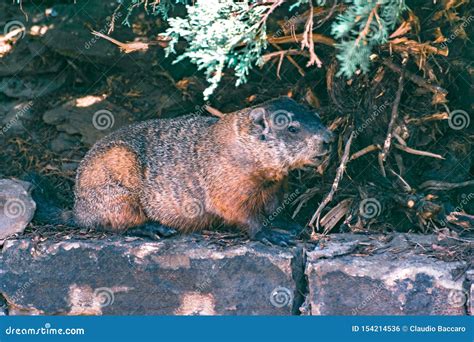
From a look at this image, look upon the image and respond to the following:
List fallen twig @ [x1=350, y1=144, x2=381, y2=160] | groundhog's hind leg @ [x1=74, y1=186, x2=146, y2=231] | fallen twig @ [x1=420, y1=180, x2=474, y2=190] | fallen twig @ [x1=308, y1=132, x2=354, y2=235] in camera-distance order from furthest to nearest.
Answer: fallen twig @ [x1=350, y1=144, x2=381, y2=160], fallen twig @ [x1=420, y1=180, x2=474, y2=190], groundhog's hind leg @ [x1=74, y1=186, x2=146, y2=231], fallen twig @ [x1=308, y1=132, x2=354, y2=235]

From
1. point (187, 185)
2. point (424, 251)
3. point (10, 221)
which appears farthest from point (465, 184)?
point (10, 221)

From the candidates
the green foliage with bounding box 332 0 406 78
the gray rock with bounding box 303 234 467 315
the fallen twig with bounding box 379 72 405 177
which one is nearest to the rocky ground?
the gray rock with bounding box 303 234 467 315

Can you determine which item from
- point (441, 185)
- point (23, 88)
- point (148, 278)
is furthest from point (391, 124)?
point (23, 88)

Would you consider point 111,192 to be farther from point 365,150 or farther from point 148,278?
point 365,150

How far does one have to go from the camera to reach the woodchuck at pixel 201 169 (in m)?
7.72

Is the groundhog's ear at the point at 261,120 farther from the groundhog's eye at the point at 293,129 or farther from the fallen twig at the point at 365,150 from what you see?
the fallen twig at the point at 365,150

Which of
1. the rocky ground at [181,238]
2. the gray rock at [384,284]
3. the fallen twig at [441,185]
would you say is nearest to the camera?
the gray rock at [384,284]

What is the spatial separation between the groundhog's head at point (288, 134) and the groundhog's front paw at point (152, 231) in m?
1.12

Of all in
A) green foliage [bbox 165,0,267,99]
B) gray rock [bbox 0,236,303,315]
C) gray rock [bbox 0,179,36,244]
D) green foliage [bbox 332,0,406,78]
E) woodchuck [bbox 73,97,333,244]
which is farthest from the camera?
gray rock [bbox 0,179,36,244]

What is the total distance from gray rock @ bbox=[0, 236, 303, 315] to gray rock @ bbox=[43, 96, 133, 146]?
1810 millimetres

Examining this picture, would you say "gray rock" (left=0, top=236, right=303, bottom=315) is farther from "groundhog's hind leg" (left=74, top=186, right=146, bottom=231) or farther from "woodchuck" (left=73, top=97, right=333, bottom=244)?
"woodchuck" (left=73, top=97, right=333, bottom=244)

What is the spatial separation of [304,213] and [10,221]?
9.53 feet

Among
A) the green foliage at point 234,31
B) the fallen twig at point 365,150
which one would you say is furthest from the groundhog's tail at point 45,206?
the fallen twig at point 365,150

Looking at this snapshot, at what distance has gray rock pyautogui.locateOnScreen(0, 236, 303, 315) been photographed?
24.4 ft
